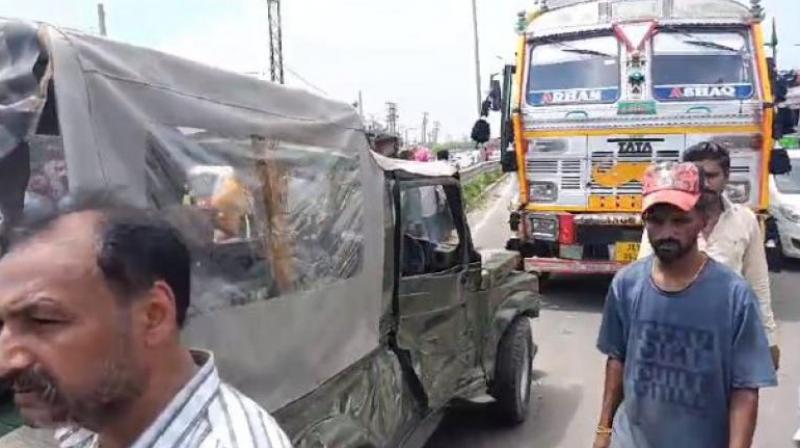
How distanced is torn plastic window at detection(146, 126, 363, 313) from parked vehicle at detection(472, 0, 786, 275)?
5.26 m

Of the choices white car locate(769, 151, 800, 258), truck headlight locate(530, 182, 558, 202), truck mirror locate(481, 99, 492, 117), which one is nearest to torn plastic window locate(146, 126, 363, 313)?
truck headlight locate(530, 182, 558, 202)

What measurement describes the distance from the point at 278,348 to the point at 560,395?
343 cm

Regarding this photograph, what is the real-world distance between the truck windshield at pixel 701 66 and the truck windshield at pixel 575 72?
0.44m

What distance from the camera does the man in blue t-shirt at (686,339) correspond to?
8.36 ft

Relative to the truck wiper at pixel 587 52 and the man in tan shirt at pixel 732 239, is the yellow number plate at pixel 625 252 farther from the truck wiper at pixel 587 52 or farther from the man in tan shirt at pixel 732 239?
the man in tan shirt at pixel 732 239

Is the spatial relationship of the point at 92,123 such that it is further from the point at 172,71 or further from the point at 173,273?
the point at 173,273

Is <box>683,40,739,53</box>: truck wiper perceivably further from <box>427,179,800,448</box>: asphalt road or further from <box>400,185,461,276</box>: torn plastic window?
<box>400,185,461,276</box>: torn plastic window

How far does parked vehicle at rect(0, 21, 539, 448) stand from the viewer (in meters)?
2.03

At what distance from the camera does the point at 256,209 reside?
278 cm

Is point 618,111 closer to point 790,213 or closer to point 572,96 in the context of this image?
point 572,96

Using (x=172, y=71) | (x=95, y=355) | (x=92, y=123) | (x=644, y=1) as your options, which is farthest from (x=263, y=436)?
(x=644, y=1)

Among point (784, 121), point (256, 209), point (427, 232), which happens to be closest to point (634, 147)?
point (784, 121)

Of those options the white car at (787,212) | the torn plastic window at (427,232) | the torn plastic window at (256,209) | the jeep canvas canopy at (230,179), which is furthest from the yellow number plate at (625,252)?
the torn plastic window at (256,209)

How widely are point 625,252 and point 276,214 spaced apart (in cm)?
585
